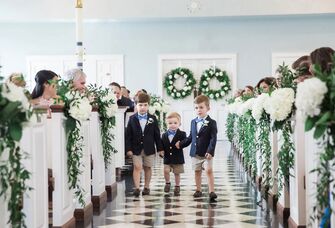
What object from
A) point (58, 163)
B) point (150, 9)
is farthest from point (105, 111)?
point (150, 9)

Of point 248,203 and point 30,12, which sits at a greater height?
point 30,12

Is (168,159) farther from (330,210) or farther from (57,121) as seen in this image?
(330,210)

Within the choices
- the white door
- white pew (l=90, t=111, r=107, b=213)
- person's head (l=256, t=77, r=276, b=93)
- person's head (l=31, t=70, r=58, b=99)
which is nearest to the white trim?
the white door

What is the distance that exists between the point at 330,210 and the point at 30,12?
18.4 meters

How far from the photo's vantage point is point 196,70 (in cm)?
2212

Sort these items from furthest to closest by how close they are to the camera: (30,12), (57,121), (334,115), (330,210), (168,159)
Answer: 1. (30,12)
2. (168,159)
3. (57,121)
4. (330,210)
5. (334,115)

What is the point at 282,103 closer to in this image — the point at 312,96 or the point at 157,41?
the point at 312,96

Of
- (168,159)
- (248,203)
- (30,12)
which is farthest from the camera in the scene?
(30,12)

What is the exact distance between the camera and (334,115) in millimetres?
3867

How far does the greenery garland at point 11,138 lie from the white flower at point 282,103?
2774mm

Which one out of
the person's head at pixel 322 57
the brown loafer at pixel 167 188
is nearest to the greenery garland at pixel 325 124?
the person's head at pixel 322 57

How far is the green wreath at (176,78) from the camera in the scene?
2191 cm

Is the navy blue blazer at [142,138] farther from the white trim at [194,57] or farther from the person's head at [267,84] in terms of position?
the white trim at [194,57]

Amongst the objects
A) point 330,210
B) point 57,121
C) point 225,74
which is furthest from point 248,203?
point 225,74
